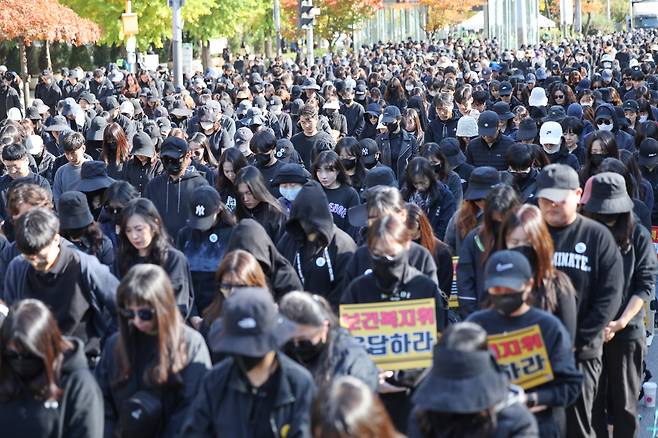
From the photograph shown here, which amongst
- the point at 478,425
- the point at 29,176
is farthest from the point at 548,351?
the point at 29,176

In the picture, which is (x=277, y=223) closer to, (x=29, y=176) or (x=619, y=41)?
(x=29, y=176)

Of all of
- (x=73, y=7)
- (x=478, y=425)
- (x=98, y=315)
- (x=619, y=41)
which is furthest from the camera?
(x=619, y=41)

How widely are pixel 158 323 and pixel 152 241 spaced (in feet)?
6.77

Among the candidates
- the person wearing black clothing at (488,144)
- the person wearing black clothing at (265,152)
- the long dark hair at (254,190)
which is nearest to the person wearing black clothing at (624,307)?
the long dark hair at (254,190)

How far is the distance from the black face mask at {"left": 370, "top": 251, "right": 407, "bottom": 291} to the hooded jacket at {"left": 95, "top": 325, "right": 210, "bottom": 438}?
1172 millimetres

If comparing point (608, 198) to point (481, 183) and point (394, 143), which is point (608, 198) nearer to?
point (481, 183)

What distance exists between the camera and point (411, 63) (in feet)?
132

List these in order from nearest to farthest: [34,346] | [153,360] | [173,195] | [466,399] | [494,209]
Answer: [466,399] → [34,346] → [153,360] → [494,209] → [173,195]

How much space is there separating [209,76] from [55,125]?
18713 millimetres

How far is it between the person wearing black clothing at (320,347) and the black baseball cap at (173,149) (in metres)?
5.57

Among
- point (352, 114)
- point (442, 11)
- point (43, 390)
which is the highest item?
point (442, 11)

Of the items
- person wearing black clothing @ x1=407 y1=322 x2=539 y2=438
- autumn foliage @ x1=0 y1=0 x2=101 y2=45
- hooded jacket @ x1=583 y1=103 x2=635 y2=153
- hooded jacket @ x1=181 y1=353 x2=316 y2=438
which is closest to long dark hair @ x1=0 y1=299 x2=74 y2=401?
hooded jacket @ x1=181 y1=353 x2=316 y2=438

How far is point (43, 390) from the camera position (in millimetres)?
5609

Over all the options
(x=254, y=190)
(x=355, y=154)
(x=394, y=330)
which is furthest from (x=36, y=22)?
(x=394, y=330)
